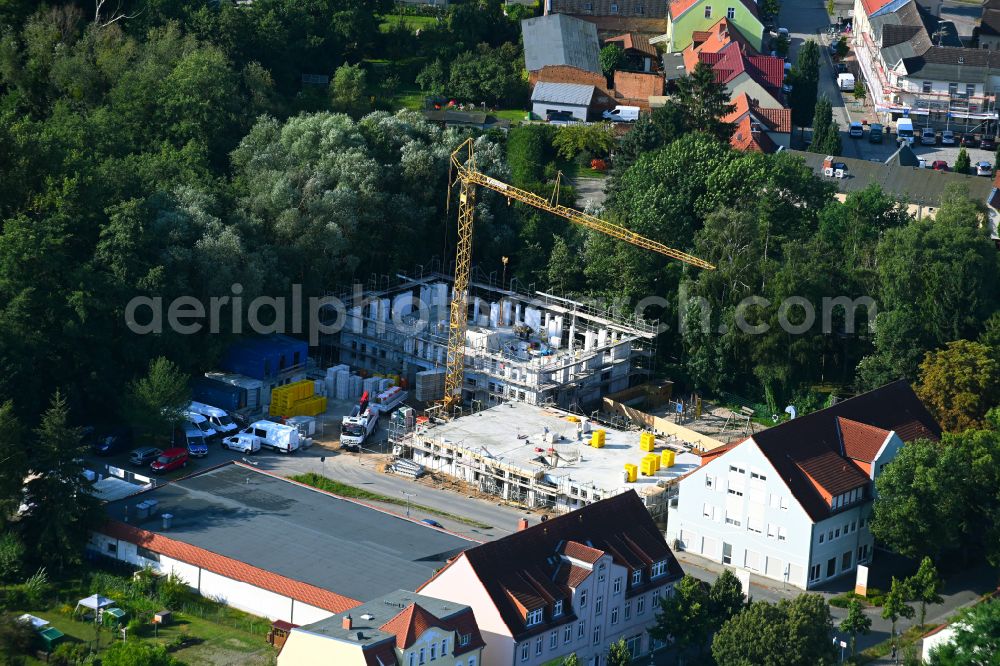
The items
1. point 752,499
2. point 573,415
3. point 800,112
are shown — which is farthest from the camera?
point 800,112

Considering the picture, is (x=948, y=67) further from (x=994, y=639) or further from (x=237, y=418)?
(x=994, y=639)

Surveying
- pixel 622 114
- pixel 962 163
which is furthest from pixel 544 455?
pixel 962 163

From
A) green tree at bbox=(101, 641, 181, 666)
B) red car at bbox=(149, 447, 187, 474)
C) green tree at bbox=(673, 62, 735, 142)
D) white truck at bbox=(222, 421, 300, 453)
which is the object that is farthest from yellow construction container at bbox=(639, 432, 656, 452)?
green tree at bbox=(673, 62, 735, 142)

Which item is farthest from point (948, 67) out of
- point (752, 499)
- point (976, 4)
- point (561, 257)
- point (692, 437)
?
point (752, 499)

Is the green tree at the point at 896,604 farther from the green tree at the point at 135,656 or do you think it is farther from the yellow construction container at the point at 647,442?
the green tree at the point at 135,656

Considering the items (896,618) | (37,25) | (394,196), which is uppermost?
(37,25)

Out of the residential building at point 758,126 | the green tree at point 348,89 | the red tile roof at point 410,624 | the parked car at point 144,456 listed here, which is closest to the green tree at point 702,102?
the residential building at point 758,126
